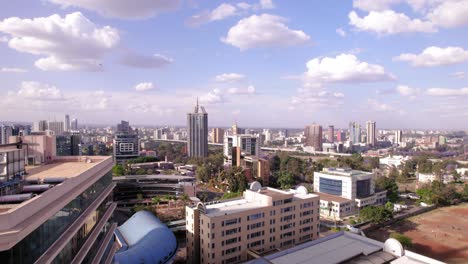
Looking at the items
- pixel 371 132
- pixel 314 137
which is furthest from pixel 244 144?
pixel 371 132

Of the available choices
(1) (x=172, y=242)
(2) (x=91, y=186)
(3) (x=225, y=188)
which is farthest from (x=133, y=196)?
(2) (x=91, y=186)

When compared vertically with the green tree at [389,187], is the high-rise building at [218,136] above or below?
above

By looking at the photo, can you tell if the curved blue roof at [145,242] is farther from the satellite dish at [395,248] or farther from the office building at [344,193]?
the office building at [344,193]

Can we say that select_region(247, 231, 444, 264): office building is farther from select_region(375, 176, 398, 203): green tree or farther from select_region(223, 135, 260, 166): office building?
select_region(223, 135, 260, 166): office building

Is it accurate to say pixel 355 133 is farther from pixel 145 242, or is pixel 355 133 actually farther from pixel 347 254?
pixel 145 242

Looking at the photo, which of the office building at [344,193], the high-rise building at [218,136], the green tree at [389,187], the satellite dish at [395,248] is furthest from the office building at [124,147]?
the high-rise building at [218,136]

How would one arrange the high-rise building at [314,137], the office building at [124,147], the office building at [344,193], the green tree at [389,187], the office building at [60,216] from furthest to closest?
the high-rise building at [314,137] → the office building at [124,147] → the green tree at [389,187] → the office building at [344,193] → the office building at [60,216]
